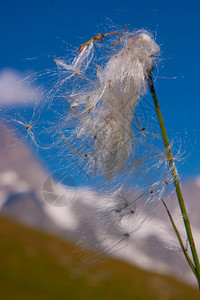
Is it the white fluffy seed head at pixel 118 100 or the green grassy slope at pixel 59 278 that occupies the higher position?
the green grassy slope at pixel 59 278

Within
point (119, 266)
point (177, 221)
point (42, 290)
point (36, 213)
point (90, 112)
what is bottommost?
point (177, 221)

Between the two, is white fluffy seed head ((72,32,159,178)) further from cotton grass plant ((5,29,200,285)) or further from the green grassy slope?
the green grassy slope

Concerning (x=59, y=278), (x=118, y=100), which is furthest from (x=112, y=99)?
(x=59, y=278)

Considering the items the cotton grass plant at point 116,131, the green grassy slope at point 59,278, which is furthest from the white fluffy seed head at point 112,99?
the green grassy slope at point 59,278

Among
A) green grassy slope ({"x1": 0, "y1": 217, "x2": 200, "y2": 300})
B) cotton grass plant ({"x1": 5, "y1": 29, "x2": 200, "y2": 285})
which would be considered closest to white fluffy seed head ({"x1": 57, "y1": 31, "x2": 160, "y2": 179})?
cotton grass plant ({"x1": 5, "y1": 29, "x2": 200, "y2": 285})

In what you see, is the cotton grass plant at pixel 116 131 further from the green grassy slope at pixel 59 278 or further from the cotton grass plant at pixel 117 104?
the green grassy slope at pixel 59 278

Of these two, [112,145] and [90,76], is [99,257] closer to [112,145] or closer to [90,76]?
[112,145]

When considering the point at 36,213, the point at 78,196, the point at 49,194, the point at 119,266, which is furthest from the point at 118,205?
the point at 36,213

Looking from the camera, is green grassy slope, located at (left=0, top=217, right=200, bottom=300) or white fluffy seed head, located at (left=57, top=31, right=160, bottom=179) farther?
green grassy slope, located at (left=0, top=217, right=200, bottom=300)
